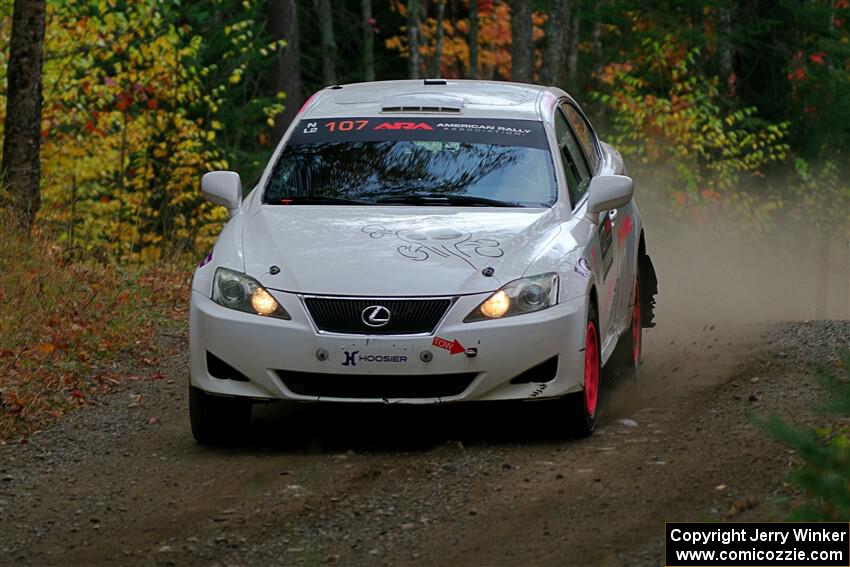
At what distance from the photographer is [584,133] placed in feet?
35.0

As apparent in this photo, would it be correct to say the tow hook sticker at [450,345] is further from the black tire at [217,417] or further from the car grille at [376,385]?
the black tire at [217,417]

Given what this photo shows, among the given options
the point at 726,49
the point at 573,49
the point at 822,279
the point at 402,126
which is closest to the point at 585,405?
the point at 402,126

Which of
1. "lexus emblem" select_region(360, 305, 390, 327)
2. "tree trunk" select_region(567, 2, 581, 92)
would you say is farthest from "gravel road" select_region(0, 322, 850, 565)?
"tree trunk" select_region(567, 2, 581, 92)

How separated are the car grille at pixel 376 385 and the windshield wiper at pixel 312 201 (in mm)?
1367

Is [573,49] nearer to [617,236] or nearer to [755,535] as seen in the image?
[617,236]

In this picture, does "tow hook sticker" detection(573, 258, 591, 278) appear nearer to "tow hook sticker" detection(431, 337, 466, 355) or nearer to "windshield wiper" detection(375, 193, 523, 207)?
"windshield wiper" detection(375, 193, 523, 207)

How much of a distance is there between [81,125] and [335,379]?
1410 centimetres

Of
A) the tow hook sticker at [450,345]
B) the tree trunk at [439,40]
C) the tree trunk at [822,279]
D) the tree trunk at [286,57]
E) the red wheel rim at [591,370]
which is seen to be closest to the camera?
the tow hook sticker at [450,345]

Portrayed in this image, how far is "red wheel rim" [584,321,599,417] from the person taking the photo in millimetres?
8078

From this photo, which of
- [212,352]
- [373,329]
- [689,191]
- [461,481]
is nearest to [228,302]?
[212,352]

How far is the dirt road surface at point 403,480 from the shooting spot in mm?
6176

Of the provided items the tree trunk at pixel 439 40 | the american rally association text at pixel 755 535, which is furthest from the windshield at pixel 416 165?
the tree trunk at pixel 439 40

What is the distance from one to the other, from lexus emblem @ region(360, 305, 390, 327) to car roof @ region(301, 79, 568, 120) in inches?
85.5

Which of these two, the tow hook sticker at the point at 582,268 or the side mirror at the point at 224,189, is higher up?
the side mirror at the point at 224,189
